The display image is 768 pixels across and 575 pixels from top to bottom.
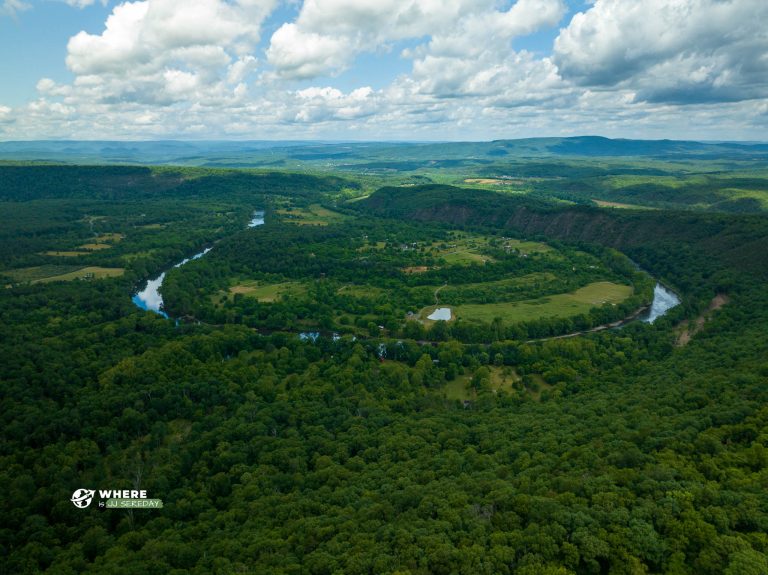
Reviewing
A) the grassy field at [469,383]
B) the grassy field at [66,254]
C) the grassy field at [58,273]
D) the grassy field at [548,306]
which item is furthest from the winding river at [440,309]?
the grassy field at [66,254]

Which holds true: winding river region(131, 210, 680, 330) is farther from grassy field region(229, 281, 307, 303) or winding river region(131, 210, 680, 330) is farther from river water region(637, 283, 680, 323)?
grassy field region(229, 281, 307, 303)

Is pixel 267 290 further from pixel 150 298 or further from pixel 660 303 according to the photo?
pixel 660 303

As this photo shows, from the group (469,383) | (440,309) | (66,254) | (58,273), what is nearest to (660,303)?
(440,309)

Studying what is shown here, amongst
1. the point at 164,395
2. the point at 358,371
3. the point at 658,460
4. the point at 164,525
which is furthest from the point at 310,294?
the point at 658,460

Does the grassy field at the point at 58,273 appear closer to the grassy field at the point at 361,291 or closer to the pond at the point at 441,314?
the grassy field at the point at 361,291

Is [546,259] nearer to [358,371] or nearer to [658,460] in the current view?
[358,371]

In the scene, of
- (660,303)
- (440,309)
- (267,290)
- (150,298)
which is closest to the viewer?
(440,309)
